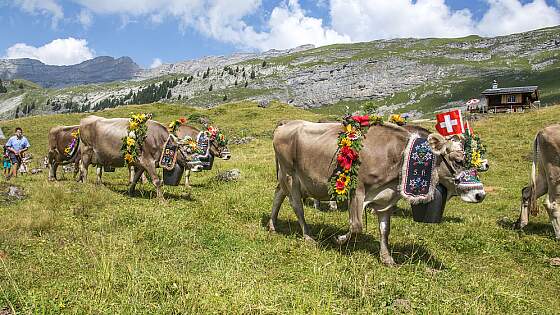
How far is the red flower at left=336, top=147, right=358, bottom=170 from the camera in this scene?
25.5ft

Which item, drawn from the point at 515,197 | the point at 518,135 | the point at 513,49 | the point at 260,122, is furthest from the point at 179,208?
the point at 513,49

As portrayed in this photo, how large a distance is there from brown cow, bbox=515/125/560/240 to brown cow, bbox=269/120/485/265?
4335 mm

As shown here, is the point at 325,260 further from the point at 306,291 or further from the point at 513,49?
the point at 513,49

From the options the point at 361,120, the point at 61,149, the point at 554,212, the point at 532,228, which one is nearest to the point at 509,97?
the point at 532,228

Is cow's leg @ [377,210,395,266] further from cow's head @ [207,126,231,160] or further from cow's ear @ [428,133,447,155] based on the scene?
cow's head @ [207,126,231,160]

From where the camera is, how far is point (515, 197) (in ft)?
49.3

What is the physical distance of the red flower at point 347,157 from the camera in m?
7.78

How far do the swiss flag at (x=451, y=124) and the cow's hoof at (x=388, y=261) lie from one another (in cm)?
256

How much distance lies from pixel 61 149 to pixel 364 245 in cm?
1431

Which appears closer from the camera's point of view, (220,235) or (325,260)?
(325,260)

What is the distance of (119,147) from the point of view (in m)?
13.7

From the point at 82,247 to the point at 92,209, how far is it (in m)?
3.67

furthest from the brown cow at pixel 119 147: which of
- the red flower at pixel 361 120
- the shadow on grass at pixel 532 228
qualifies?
the shadow on grass at pixel 532 228

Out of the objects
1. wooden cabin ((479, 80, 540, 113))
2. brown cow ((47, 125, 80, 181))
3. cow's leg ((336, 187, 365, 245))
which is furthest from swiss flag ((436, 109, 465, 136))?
wooden cabin ((479, 80, 540, 113))
